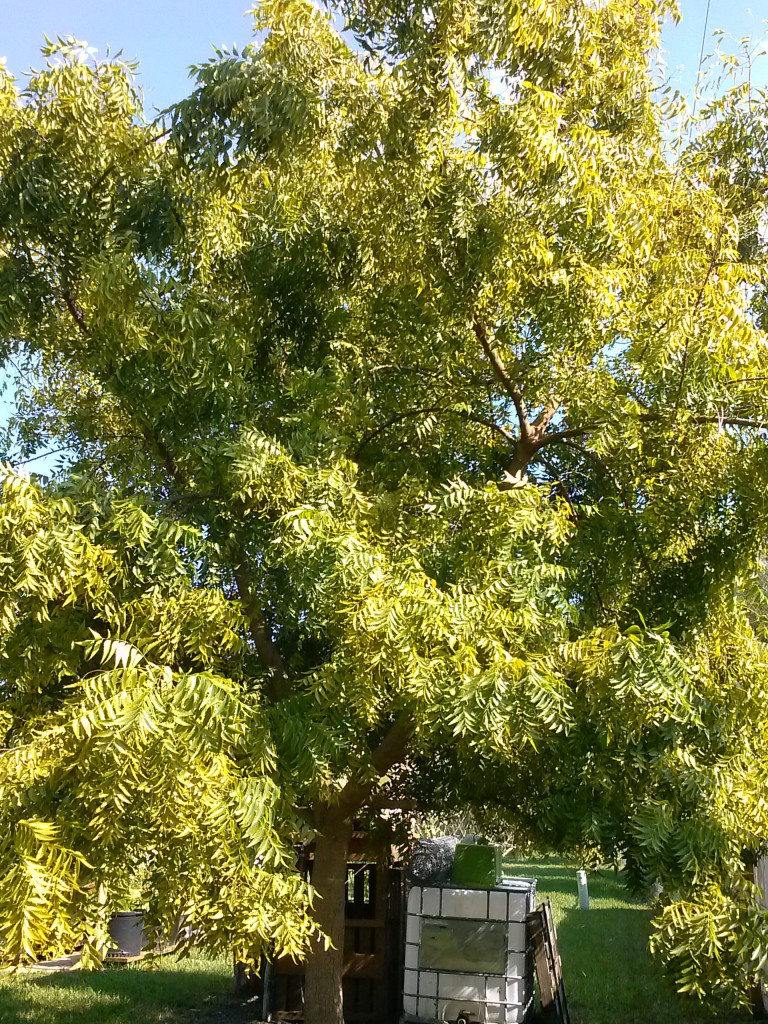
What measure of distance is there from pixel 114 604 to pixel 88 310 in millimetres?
1972

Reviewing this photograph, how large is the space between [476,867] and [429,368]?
6.03 metres

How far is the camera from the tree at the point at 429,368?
17.0 feet

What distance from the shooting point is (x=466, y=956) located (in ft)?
31.4

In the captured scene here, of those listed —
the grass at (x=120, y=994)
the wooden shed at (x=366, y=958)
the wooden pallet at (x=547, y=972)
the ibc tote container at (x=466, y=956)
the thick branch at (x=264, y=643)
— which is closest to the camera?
the thick branch at (x=264, y=643)

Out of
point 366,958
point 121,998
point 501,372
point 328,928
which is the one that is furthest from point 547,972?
point 501,372

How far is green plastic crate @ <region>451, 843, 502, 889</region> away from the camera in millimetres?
10148

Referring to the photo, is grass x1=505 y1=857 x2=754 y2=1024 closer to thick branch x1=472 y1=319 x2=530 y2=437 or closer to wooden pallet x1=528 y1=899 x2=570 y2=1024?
wooden pallet x1=528 y1=899 x2=570 y2=1024

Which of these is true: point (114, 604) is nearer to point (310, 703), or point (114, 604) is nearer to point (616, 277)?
point (310, 703)

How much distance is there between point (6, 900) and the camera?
12.6 feet

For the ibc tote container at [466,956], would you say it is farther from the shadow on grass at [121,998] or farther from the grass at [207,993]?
the shadow on grass at [121,998]

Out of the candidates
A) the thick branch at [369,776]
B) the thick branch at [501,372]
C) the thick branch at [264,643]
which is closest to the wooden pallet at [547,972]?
the thick branch at [369,776]

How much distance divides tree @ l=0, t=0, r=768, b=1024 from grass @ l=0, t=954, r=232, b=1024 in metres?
4.82

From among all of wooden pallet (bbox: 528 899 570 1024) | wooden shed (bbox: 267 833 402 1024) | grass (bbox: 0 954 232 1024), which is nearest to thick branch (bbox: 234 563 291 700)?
grass (bbox: 0 954 232 1024)

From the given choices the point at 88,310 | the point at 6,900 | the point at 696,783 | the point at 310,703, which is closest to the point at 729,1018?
the point at 696,783
